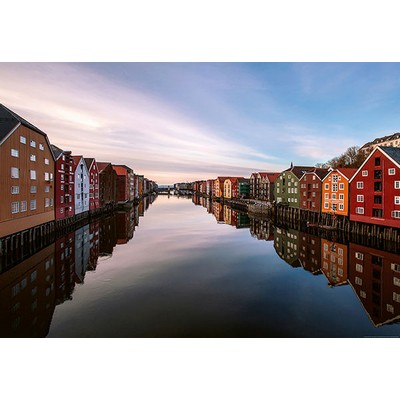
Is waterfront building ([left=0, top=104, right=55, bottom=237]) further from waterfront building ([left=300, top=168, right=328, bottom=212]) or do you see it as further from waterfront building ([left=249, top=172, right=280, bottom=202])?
waterfront building ([left=249, top=172, right=280, bottom=202])

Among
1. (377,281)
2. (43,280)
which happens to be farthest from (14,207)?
(377,281)

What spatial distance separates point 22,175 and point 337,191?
41.4 metres

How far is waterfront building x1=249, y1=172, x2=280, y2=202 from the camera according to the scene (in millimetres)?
76625

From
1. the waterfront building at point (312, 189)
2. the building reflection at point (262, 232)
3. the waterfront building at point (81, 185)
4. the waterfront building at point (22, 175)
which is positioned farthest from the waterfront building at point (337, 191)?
the waterfront building at point (81, 185)

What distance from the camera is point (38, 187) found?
2808 cm

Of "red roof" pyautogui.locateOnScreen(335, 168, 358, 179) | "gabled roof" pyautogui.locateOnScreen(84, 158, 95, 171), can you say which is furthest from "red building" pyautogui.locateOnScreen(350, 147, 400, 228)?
"gabled roof" pyautogui.locateOnScreen(84, 158, 95, 171)

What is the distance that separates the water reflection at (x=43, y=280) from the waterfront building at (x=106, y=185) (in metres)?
29.1

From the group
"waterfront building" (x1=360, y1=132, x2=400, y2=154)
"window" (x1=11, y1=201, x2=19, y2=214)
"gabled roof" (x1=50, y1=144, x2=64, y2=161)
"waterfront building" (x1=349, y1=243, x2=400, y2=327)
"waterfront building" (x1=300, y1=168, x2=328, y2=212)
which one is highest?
"waterfront building" (x1=360, y1=132, x2=400, y2=154)

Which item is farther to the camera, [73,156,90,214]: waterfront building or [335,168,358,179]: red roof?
[73,156,90,214]: waterfront building

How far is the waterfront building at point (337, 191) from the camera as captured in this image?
36.6 meters

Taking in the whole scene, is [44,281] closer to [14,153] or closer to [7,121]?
[14,153]

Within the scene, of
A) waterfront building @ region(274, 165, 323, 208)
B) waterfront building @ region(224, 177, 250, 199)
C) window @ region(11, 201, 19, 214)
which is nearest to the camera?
window @ region(11, 201, 19, 214)

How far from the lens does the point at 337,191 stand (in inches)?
1511

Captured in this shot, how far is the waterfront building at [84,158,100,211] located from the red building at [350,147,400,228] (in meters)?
45.9
